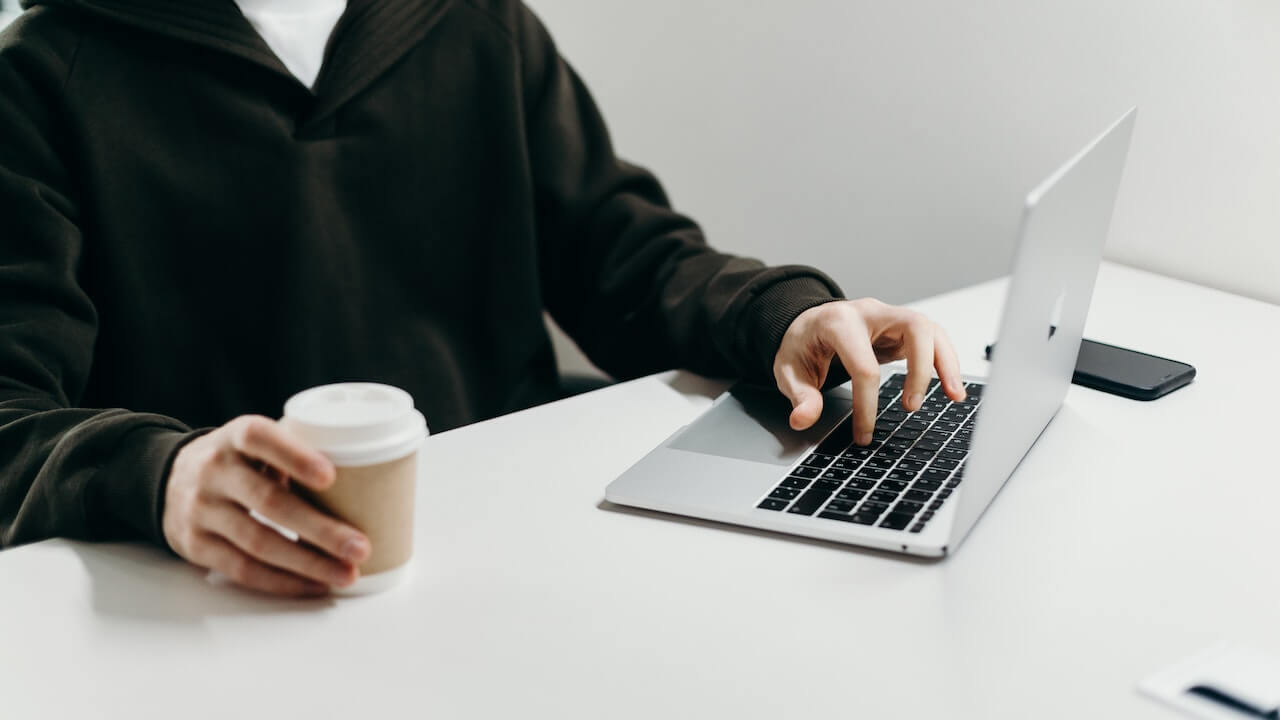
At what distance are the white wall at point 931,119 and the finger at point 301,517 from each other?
43.2 inches

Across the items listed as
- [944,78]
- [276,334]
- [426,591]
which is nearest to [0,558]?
[426,591]

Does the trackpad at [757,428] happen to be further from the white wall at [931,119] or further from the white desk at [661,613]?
the white wall at [931,119]

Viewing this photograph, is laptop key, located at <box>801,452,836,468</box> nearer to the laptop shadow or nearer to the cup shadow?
the laptop shadow

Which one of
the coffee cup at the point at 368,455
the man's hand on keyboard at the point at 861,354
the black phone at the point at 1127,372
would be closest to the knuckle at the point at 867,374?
the man's hand on keyboard at the point at 861,354

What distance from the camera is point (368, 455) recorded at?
0.58 m

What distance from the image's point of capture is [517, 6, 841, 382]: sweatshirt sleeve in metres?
1.19

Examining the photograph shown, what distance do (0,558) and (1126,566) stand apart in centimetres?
68

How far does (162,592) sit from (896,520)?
1.45 ft

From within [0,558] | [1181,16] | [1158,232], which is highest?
[1181,16]

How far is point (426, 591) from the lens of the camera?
65cm

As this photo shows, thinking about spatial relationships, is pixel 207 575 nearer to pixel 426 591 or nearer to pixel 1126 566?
pixel 426 591

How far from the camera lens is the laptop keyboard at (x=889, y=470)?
28.8 inches

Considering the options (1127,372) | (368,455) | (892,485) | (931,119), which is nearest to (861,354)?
(892,485)

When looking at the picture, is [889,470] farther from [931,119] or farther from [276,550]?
[931,119]
